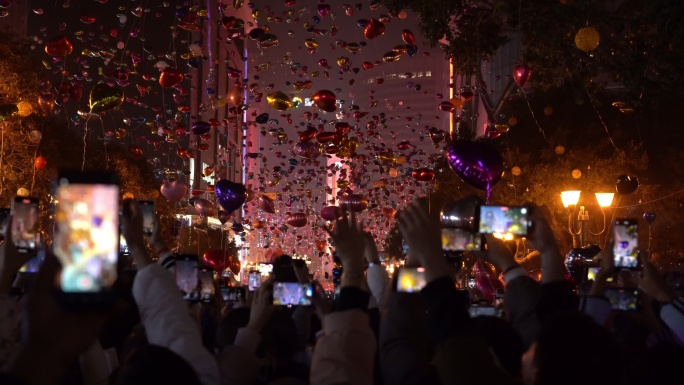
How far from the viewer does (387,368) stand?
3520mm

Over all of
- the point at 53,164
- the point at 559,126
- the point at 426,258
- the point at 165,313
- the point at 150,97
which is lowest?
the point at 165,313

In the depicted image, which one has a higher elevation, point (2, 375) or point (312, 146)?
point (312, 146)

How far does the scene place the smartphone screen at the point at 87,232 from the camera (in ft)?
6.32

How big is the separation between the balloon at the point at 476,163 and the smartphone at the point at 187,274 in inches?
289

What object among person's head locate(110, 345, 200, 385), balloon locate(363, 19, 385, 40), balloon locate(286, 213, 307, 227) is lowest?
person's head locate(110, 345, 200, 385)

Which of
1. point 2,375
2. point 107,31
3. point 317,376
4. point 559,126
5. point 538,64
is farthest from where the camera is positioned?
point 107,31

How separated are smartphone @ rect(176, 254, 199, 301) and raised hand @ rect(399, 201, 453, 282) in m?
3.38

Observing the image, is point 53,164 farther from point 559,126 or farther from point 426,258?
point 426,258

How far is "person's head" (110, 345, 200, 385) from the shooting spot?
103 inches

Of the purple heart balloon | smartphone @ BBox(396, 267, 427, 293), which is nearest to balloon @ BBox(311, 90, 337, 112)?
the purple heart balloon

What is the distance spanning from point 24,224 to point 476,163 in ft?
30.2

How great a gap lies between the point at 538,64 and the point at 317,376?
1227 cm

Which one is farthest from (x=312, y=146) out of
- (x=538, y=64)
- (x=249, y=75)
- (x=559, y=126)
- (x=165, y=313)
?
(x=249, y=75)

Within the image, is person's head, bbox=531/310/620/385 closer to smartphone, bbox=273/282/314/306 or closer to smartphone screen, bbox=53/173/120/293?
smartphone screen, bbox=53/173/120/293
